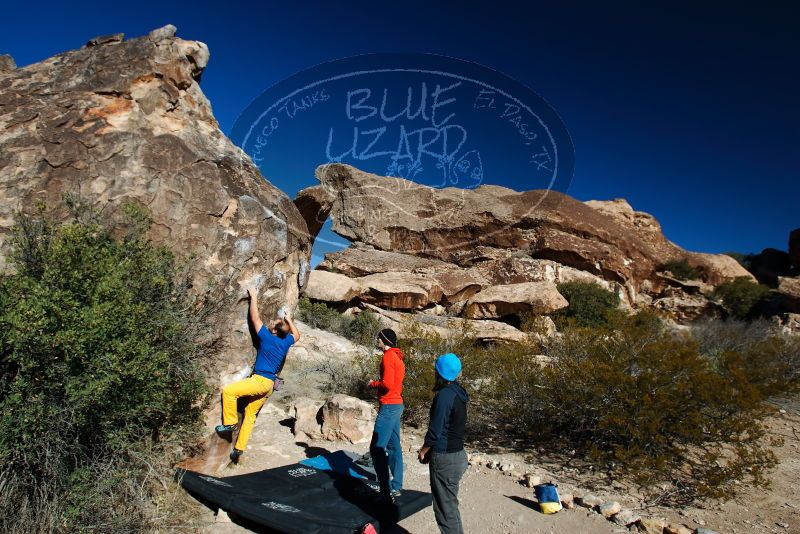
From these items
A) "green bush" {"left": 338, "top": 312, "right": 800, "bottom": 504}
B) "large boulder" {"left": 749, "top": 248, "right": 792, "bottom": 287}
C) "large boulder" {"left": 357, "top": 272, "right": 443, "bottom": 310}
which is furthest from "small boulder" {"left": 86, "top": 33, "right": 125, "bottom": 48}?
"large boulder" {"left": 749, "top": 248, "right": 792, "bottom": 287}

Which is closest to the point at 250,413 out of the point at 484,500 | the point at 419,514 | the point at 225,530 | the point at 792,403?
the point at 225,530

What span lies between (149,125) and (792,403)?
1219cm

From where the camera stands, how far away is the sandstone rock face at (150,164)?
3.89 m

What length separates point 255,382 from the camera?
4.17m

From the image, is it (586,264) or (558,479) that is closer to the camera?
(558,479)

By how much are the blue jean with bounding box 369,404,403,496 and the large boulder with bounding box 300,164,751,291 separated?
17114mm

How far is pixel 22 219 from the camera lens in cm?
331

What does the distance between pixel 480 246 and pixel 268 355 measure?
59.9 ft

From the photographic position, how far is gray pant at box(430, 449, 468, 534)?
3.19 metres

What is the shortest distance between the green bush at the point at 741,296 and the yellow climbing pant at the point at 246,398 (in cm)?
2420

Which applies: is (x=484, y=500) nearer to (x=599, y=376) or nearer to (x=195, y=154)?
(x=599, y=376)

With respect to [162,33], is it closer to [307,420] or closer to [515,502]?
[307,420]

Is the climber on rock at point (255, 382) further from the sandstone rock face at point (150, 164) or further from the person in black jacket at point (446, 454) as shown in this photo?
the person in black jacket at point (446, 454)

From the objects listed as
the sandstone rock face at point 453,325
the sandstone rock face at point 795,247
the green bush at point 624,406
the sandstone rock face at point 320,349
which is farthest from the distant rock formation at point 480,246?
the green bush at point 624,406
